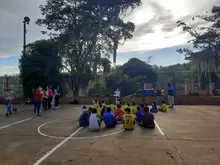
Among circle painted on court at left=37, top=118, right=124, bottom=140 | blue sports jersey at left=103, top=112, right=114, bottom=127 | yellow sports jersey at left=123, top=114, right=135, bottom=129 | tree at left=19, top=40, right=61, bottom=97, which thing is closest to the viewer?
circle painted on court at left=37, top=118, right=124, bottom=140

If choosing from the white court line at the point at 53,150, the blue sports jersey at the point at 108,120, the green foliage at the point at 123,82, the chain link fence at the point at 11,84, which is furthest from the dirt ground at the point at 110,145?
the green foliage at the point at 123,82

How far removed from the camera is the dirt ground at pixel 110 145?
19.9ft

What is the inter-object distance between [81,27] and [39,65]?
19.4 feet

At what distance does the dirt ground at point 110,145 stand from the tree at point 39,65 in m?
12.6

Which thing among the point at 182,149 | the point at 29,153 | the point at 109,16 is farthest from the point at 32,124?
the point at 109,16

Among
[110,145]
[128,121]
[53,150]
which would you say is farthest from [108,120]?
[53,150]

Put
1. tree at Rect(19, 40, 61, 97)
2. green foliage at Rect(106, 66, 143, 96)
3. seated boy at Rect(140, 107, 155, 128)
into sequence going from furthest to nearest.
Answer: green foliage at Rect(106, 66, 143, 96) → tree at Rect(19, 40, 61, 97) → seated boy at Rect(140, 107, 155, 128)

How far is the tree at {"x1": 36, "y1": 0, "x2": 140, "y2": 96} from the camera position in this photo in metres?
25.9

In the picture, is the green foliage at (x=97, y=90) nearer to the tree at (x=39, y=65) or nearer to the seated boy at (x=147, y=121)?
the tree at (x=39, y=65)

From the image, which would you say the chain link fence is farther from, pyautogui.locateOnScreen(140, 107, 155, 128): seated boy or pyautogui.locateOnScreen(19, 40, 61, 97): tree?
pyautogui.locateOnScreen(140, 107, 155, 128): seated boy

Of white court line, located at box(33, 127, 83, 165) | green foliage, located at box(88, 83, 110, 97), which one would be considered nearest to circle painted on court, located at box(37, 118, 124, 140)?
white court line, located at box(33, 127, 83, 165)

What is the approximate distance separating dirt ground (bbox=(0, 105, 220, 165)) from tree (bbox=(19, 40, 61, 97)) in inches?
496

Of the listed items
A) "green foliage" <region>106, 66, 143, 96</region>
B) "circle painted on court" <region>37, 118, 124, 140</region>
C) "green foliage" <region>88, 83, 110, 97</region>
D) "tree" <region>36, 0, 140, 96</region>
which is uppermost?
"tree" <region>36, 0, 140, 96</region>

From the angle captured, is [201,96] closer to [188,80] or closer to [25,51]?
[188,80]
